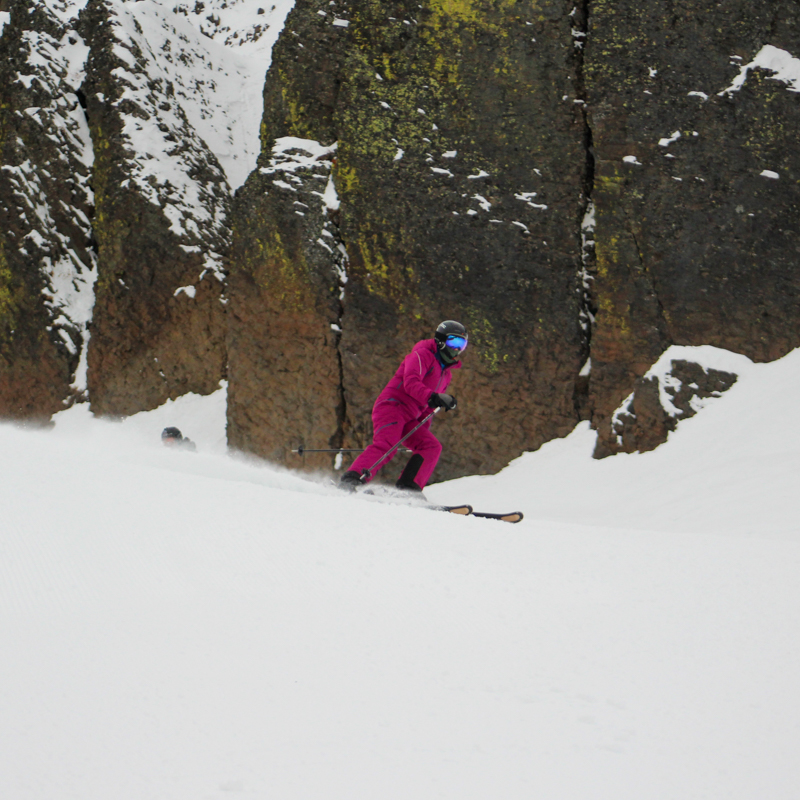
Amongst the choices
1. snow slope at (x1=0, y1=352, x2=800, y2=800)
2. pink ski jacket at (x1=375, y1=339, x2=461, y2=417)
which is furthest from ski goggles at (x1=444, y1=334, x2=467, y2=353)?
snow slope at (x1=0, y1=352, x2=800, y2=800)

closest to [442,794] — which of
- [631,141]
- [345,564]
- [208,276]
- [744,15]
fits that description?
[345,564]

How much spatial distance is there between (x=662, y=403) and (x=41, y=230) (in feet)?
43.2

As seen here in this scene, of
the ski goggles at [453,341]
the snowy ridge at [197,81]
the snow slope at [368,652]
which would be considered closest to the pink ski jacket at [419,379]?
the ski goggles at [453,341]

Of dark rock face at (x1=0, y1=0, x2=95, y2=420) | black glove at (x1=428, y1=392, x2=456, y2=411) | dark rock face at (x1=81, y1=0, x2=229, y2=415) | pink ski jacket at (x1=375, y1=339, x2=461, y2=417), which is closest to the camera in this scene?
black glove at (x1=428, y1=392, x2=456, y2=411)

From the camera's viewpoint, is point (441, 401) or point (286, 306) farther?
point (286, 306)

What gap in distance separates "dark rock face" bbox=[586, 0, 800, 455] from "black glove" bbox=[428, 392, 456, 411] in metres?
4.28

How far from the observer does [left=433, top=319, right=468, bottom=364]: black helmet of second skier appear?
6301 mm

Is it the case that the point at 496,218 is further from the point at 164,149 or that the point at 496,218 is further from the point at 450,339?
the point at 164,149

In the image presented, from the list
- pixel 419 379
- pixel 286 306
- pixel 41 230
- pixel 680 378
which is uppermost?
pixel 41 230

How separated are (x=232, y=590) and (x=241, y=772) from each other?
3.52 feet

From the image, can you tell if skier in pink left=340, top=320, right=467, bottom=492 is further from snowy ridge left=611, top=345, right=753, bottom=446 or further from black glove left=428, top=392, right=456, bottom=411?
snowy ridge left=611, top=345, right=753, bottom=446

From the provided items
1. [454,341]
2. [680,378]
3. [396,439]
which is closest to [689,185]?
[680,378]

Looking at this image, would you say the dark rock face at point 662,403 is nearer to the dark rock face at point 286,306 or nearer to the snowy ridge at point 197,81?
the dark rock face at point 286,306

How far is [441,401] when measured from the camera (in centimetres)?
596
